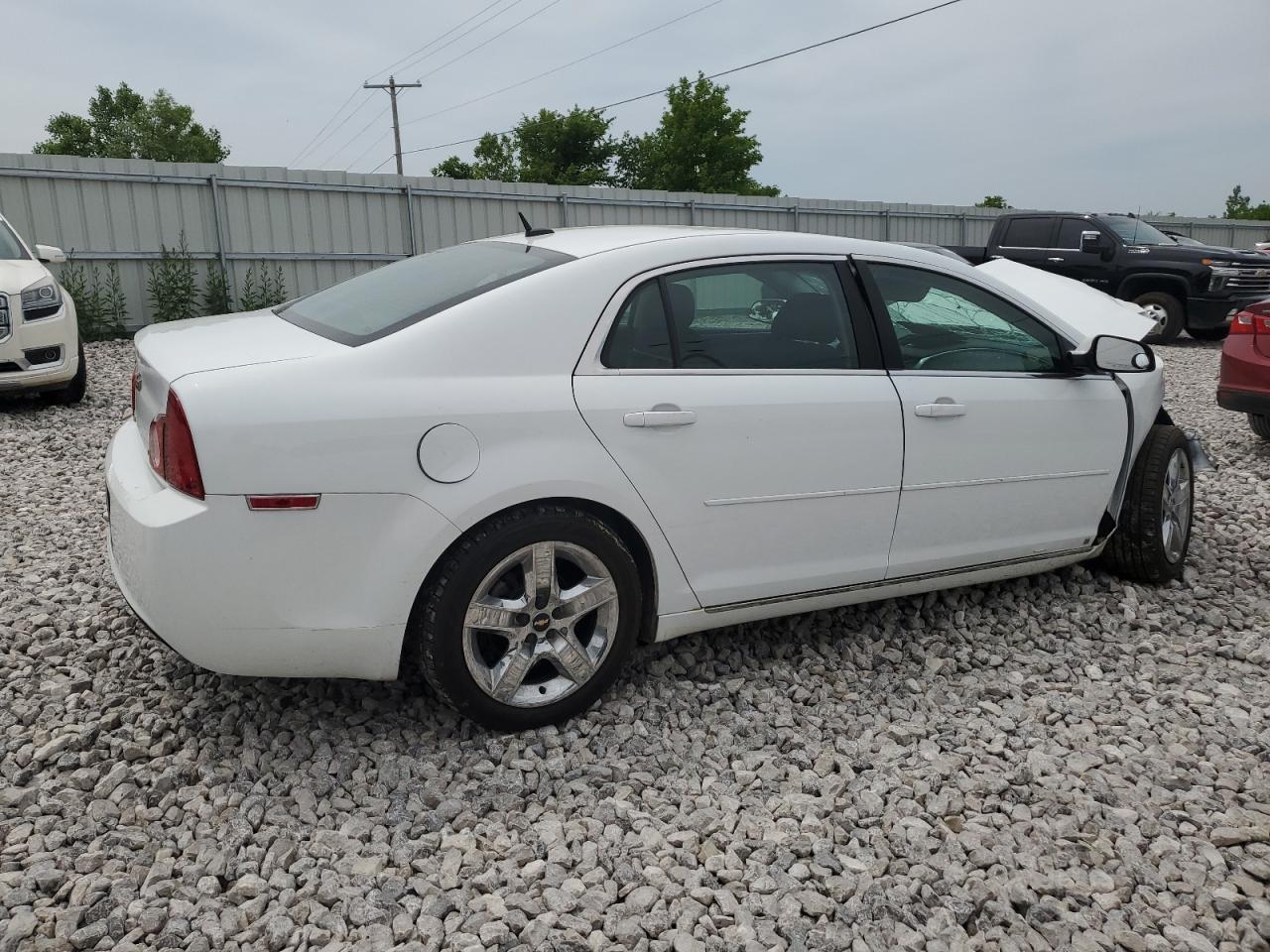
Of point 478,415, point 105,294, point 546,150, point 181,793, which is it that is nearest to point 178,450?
point 478,415

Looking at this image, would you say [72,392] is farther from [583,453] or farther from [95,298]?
[583,453]

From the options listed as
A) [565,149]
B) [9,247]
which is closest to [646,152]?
[565,149]

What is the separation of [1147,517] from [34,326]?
768 centimetres

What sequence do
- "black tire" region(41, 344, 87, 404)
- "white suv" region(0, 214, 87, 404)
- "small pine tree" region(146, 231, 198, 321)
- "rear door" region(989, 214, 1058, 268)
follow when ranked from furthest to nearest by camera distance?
1. "rear door" region(989, 214, 1058, 268)
2. "small pine tree" region(146, 231, 198, 321)
3. "black tire" region(41, 344, 87, 404)
4. "white suv" region(0, 214, 87, 404)

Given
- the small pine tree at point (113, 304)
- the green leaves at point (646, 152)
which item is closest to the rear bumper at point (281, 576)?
the small pine tree at point (113, 304)

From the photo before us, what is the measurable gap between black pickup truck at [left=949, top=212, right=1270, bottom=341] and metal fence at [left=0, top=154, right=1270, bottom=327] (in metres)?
5.10

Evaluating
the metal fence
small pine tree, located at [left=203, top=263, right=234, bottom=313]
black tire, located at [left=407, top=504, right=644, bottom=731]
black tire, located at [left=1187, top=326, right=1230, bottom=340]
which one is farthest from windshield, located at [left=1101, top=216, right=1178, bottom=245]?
black tire, located at [left=407, top=504, right=644, bottom=731]

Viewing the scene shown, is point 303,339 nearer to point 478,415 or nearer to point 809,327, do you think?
point 478,415

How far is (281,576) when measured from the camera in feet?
8.70

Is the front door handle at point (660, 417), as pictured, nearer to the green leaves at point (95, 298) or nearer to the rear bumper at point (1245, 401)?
the rear bumper at point (1245, 401)

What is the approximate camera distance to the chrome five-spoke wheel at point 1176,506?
437 cm

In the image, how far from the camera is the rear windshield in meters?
3.02

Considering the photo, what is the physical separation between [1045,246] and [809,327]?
507 inches

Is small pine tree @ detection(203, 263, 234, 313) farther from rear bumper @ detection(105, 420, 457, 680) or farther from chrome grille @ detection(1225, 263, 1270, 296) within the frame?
chrome grille @ detection(1225, 263, 1270, 296)
